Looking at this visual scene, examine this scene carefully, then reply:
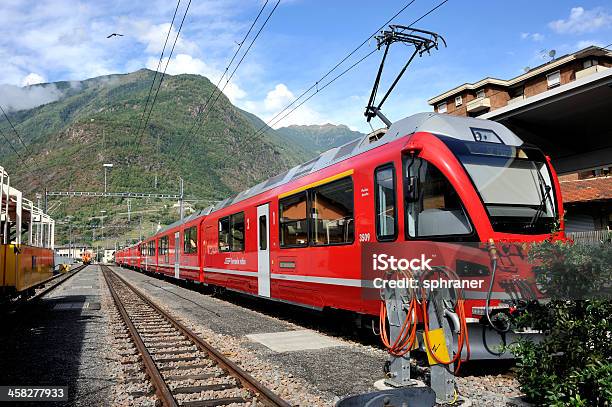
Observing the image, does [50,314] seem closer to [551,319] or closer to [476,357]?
[476,357]

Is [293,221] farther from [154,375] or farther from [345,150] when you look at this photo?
[154,375]

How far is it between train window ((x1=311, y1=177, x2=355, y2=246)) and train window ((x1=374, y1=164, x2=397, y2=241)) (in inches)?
29.7

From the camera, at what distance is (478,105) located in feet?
121

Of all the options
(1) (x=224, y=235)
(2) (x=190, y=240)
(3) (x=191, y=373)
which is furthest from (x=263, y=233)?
(2) (x=190, y=240)

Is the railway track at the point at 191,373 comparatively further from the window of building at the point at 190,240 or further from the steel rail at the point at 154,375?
the window of building at the point at 190,240

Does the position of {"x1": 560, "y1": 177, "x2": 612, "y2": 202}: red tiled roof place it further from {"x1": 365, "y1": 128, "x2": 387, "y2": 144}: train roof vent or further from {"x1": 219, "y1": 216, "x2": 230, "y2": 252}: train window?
{"x1": 365, "y1": 128, "x2": 387, "y2": 144}: train roof vent

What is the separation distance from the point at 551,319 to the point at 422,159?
110 inches

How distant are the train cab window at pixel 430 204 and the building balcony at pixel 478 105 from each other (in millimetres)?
32252

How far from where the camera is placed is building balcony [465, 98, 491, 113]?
36.6 meters

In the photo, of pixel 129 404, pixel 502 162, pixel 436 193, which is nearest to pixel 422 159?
pixel 436 193

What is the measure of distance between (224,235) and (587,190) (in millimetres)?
15180

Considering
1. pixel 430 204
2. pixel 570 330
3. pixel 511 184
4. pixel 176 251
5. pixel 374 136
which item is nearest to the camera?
pixel 570 330

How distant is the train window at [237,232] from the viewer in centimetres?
1384

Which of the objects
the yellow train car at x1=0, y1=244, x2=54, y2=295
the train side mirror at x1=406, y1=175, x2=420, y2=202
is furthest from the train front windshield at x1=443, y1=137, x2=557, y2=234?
the yellow train car at x1=0, y1=244, x2=54, y2=295
